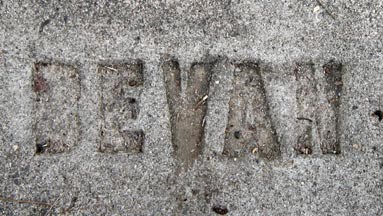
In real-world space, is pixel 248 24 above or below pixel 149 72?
above

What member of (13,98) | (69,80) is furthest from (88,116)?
(13,98)

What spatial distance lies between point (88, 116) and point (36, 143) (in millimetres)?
257

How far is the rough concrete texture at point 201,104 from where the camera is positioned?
225 centimetres

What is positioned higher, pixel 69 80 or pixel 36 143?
pixel 69 80

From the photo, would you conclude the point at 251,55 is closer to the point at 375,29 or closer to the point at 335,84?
the point at 335,84

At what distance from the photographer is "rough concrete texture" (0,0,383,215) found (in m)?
2.25

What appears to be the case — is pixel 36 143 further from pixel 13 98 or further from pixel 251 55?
pixel 251 55

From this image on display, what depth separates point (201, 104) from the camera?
2311 millimetres

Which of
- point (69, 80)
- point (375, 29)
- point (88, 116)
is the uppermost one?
point (375, 29)

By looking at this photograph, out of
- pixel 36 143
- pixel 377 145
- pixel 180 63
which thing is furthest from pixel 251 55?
pixel 36 143

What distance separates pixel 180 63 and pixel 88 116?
467mm

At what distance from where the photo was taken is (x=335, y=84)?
234 cm

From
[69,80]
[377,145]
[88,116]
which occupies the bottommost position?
[377,145]

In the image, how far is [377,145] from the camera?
2.33 metres
